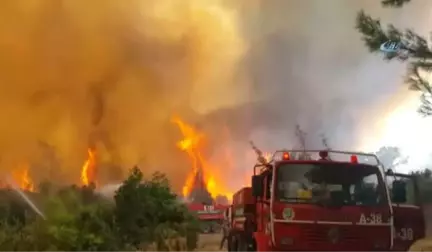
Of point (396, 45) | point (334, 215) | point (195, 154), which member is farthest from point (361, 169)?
point (195, 154)

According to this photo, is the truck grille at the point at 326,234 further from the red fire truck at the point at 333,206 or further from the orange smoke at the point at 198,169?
the orange smoke at the point at 198,169

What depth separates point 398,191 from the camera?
8.38 m

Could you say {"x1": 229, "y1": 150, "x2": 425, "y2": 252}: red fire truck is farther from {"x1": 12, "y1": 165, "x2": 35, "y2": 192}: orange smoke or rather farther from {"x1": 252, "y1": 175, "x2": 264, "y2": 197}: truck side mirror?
{"x1": 12, "y1": 165, "x2": 35, "y2": 192}: orange smoke

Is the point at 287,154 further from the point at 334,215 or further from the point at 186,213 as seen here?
the point at 186,213

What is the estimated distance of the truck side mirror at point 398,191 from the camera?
837 centimetres

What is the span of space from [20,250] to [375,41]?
7.16 m

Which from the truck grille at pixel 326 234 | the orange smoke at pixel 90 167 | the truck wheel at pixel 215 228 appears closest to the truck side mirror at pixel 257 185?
the truck grille at pixel 326 234

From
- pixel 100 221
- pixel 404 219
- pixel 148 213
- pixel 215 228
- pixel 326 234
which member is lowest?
pixel 326 234

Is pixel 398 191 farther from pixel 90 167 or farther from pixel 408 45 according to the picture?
pixel 90 167

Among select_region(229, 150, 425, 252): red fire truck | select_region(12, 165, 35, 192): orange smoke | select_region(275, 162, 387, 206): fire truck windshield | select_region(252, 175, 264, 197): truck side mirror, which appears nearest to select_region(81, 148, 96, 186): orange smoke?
select_region(12, 165, 35, 192): orange smoke

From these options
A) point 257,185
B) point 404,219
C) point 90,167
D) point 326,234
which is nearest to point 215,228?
point 90,167

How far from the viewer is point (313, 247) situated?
8023 millimetres

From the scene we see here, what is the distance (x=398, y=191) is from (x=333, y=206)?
0.97 meters

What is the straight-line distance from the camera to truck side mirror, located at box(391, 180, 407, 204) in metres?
8.37
